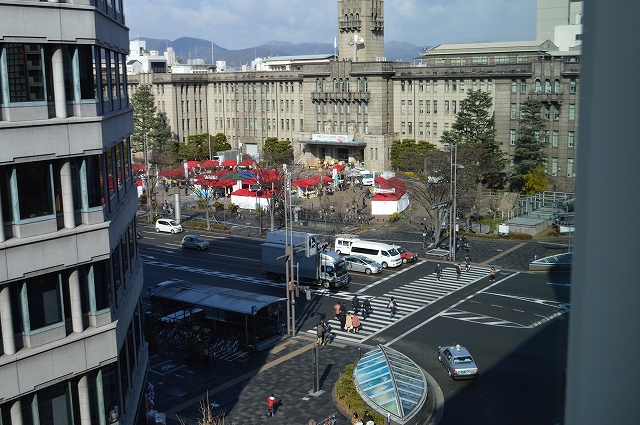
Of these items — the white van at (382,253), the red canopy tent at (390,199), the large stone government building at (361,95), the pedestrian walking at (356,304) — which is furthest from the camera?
the large stone government building at (361,95)

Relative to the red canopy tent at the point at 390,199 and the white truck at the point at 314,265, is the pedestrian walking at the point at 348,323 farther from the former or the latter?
the red canopy tent at the point at 390,199

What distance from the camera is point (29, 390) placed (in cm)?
1414

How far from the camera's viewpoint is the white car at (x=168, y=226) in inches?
2293

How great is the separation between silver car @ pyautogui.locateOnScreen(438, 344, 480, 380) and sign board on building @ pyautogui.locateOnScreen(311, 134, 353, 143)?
6106cm

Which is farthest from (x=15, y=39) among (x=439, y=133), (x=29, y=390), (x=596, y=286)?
(x=439, y=133)

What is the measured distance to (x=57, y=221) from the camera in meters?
15.0

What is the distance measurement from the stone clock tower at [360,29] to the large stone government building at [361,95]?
0.14 meters

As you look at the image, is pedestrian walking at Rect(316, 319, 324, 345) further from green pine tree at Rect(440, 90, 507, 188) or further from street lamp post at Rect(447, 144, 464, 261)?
green pine tree at Rect(440, 90, 507, 188)

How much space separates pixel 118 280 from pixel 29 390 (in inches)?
188

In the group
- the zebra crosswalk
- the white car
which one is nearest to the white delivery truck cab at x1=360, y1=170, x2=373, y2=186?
the white car

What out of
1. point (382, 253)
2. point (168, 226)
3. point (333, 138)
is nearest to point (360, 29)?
point (333, 138)

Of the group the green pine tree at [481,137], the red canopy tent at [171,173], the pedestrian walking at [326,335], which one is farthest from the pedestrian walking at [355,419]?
the red canopy tent at [171,173]

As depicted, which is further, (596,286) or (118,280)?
(118,280)

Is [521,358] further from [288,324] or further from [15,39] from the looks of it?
[15,39]
